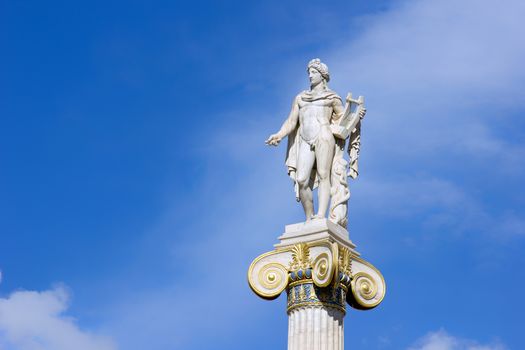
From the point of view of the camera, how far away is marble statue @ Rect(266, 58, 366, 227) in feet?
91.4

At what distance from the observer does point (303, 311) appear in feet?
85.8

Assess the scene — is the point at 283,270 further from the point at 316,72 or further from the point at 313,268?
the point at 316,72

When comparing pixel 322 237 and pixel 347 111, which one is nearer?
pixel 322 237

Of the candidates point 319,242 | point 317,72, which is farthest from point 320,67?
point 319,242

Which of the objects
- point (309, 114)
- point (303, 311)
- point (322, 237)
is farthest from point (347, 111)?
point (303, 311)

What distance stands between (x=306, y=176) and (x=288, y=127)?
5.51 ft

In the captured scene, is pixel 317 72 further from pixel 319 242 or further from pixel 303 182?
pixel 319 242

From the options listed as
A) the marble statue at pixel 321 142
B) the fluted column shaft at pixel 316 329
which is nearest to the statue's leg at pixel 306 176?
the marble statue at pixel 321 142

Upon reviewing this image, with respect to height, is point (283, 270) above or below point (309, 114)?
below

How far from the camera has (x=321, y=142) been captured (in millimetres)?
28047

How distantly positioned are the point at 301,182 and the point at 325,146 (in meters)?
1.13

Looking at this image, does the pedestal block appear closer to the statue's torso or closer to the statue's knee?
the statue's knee

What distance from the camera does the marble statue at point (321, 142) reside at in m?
27.9

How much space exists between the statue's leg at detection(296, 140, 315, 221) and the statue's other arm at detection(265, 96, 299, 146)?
792 mm
